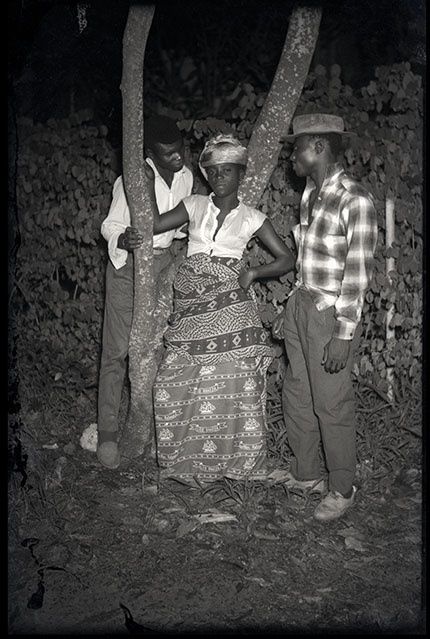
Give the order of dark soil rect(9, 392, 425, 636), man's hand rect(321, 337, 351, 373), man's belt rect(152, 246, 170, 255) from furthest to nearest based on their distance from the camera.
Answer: man's belt rect(152, 246, 170, 255), man's hand rect(321, 337, 351, 373), dark soil rect(9, 392, 425, 636)

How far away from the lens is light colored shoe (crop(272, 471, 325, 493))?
4205 millimetres

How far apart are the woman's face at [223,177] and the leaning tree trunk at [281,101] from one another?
0.31m

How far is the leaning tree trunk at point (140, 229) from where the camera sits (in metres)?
3.98

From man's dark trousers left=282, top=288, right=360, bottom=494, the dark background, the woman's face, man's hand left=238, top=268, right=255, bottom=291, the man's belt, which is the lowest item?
man's dark trousers left=282, top=288, right=360, bottom=494

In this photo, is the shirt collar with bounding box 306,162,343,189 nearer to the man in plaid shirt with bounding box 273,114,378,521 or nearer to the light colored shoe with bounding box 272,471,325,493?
the man in plaid shirt with bounding box 273,114,378,521

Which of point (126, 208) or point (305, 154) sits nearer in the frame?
point (305, 154)

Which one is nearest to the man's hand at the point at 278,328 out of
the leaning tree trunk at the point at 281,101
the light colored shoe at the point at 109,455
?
the leaning tree trunk at the point at 281,101

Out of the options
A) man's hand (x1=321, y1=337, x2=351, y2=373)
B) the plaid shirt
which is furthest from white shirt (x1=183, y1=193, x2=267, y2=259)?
man's hand (x1=321, y1=337, x2=351, y2=373)

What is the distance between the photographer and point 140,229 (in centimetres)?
420

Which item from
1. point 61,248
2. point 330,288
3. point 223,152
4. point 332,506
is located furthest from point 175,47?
point 332,506

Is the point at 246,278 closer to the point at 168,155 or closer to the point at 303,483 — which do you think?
the point at 168,155

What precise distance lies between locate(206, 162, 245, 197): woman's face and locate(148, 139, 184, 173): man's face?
13.6 inches

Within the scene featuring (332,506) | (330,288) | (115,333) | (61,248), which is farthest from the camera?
(61,248)

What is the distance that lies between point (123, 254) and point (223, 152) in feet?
3.29
